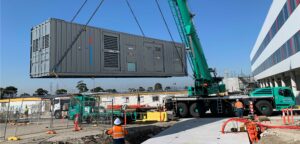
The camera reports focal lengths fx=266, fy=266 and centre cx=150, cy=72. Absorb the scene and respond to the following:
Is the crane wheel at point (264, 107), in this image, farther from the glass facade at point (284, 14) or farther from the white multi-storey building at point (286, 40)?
the glass facade at point (284, 14)

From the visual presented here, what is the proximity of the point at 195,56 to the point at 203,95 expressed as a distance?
3379 mm

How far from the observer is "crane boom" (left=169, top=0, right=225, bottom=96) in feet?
66.7

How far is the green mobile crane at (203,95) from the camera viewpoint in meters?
20.2

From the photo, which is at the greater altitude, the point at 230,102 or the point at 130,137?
the point at 230,102

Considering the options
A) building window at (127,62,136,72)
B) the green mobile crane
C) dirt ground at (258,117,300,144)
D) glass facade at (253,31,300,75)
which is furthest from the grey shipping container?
glass facade at (253,31,300,75)

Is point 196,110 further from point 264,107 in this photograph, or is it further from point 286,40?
point 286,40

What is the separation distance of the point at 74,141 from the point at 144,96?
30492 mm

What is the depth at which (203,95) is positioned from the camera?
866 inches

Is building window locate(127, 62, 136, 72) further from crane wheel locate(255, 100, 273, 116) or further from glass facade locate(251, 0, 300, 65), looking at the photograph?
glass facade locate(251, 0, 300, 65)

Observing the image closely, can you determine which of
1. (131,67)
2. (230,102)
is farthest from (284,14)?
(131,67)

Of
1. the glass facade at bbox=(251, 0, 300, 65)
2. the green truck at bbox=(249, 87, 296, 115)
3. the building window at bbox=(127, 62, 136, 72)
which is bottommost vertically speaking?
the green truck at bbox=(249, 87, 296, 115)

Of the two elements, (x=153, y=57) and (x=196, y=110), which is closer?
(x=153, y=57)

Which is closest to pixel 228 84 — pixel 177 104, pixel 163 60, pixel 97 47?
pixel 177 104

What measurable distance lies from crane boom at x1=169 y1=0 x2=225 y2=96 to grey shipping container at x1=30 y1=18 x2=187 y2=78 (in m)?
2.59
